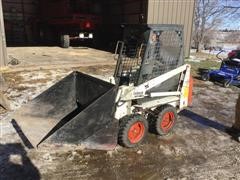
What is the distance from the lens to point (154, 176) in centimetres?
358

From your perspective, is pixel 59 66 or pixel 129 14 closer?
pixel 59 66

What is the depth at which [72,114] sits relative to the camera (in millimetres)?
4438

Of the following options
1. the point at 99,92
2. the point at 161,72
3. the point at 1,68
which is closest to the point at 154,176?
the point at 99,92

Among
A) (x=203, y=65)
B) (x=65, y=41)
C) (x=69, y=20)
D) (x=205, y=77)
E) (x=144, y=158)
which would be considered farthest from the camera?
(x=65, y=41)

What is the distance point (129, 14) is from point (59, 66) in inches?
224

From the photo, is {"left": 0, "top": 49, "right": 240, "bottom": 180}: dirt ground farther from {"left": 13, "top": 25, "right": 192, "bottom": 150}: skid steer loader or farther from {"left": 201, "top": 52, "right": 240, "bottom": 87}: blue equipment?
{"left": 201, "top": 52, "right": 240, "bottom": 87}: blue equipment

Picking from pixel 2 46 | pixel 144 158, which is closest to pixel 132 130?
pixel 144 158

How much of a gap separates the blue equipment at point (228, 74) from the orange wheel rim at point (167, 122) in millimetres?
4105

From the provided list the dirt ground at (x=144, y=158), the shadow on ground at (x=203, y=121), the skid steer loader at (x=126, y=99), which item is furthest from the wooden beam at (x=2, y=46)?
the shadow on ground at (x=203, y=121)

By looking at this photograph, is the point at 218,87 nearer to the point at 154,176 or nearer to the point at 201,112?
the point at 201,112

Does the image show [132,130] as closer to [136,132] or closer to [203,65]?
[136,132]

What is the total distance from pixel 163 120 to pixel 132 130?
721mm

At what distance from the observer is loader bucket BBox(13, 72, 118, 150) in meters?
3.55

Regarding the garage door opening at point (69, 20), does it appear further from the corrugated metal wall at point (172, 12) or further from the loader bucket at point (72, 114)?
the loader bucket at point (72, 114)
